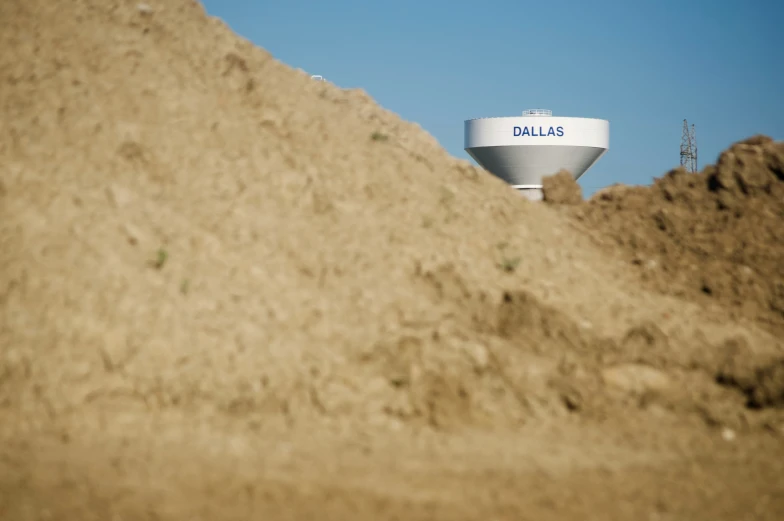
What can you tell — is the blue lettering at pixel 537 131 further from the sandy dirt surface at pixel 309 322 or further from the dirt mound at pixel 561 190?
the sandy dirt surface at pixel 309 322

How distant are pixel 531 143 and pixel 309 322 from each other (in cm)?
2804

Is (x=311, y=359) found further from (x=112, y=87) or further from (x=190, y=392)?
(x=112, y=87)

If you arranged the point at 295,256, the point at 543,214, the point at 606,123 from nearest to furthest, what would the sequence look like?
1. the point at 295,256
2. the point at 543,214
3. the point at 606,123

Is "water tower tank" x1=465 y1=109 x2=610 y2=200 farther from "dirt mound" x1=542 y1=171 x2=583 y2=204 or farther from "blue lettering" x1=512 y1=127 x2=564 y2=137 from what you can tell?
"dirt mound" x1=542 y1=171 x2=583 y2=204

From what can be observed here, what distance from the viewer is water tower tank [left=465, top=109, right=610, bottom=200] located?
36.2 meters

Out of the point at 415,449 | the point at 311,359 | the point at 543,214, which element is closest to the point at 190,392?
the point at 311,359

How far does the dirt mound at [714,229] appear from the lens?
41.8 feet

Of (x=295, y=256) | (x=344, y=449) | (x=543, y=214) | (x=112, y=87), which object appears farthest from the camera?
(x=543, y=214)

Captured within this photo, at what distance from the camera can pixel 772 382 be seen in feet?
31.5

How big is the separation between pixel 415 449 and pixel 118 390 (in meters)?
2.64

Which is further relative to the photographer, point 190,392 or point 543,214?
point 543,214

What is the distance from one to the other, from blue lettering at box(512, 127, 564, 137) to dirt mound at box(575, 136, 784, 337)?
21.5 m

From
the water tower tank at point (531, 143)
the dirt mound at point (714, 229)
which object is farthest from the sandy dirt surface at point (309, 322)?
the water tower tank at point (531, 143)

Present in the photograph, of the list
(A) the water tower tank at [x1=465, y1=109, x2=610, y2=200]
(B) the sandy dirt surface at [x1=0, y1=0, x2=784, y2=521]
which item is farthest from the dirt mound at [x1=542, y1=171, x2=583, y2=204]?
(A) the water tower tank at [x1=465, y1=109, x2=610, y2=200]
